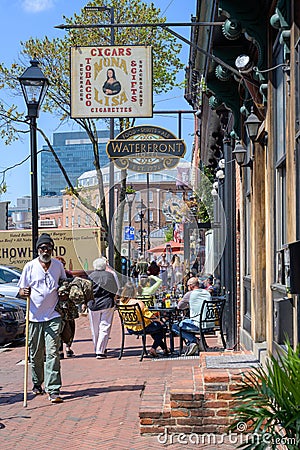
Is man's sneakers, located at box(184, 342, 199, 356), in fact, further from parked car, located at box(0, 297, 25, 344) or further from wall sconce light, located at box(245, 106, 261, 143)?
parked car, located at box(0, 297, 25, 344)

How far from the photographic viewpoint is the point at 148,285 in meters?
15.9

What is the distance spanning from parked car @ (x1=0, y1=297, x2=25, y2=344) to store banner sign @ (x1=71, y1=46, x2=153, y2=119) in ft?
16.9

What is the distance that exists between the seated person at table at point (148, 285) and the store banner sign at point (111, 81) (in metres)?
3.81

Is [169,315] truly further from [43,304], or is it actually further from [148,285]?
[43,304]

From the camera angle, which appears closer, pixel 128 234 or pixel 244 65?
pixel 244 65

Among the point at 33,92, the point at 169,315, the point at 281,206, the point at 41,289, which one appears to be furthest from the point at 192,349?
the point at 281,206

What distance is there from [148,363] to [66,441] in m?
5.08

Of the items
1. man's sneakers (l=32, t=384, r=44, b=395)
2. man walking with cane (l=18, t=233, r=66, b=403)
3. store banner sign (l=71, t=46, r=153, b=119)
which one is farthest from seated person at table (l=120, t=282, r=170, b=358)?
man walking with cane (l=18, t=233, r=66, b=403)

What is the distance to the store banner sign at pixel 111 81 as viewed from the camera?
41.5ft

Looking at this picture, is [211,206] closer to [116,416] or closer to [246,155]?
[246,155]

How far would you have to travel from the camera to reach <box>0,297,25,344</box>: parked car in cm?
1573

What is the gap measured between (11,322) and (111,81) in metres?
5.97

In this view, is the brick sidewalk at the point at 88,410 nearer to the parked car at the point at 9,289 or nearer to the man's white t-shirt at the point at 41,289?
the man's white t-shirt at the point at 41,289

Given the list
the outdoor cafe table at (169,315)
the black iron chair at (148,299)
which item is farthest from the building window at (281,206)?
the black iron chair at (148,299)
